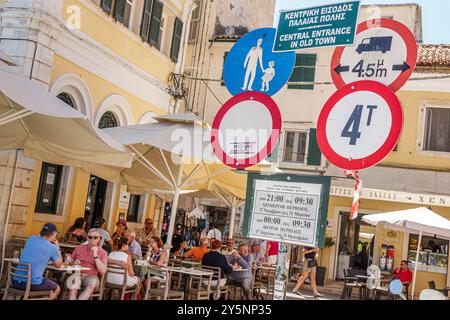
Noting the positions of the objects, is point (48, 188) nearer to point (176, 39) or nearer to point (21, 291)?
point (21, 291)

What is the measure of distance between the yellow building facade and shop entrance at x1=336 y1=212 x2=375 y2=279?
23.3ft

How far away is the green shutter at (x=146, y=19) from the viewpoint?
14688 mm

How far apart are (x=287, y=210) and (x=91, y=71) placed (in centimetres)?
1027

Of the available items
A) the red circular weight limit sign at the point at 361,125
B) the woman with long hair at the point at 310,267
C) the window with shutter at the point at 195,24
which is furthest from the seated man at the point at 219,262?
the window with shutter at the point at 195,24

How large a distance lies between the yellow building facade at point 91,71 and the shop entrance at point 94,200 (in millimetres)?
26

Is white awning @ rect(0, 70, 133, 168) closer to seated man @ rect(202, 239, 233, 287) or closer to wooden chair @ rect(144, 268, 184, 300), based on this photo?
wooden chair @ rect(144, 268, 184, 300)

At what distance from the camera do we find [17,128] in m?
8.75

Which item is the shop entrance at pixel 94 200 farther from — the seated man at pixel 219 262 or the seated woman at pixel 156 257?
the seated man at pixel 219 262

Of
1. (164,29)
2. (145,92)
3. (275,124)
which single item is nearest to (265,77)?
(275,124)

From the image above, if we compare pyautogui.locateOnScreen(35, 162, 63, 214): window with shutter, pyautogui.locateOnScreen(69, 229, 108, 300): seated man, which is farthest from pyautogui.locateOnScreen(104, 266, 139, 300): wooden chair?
pyautogui.locateOnScreen(35, 162, 63, 214): window with shutter

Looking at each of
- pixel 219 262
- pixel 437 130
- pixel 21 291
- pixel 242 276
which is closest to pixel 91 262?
pixel 21 291

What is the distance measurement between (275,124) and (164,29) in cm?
1351

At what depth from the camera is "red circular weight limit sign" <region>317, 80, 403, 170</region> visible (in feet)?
10.2
